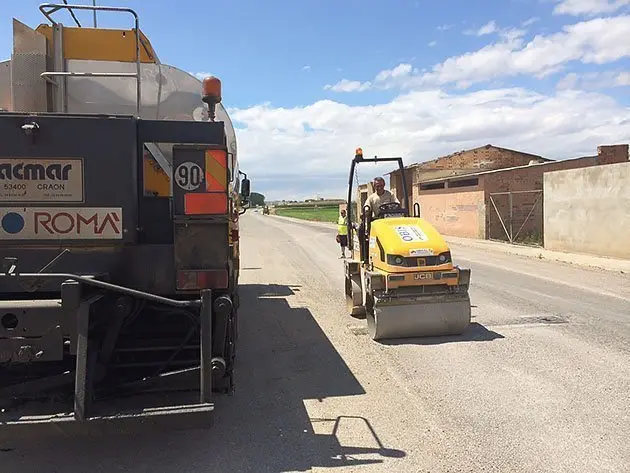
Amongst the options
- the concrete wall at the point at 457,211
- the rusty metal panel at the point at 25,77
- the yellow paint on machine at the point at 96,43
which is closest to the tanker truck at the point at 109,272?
the rusty metal panel at the point at 25,77

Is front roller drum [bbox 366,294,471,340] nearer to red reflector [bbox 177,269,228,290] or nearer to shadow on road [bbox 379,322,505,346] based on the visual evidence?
shadow on road [bbox 379,322,505,346]

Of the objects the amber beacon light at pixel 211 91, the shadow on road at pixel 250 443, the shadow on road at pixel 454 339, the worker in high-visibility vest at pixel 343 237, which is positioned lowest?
the shadow on road at pixel 250 443

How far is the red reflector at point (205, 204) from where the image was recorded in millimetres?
3963

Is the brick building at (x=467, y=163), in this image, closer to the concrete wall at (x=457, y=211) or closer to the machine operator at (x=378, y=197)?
the concrete wall at (x=457, y=211)

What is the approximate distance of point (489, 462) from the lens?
381cm

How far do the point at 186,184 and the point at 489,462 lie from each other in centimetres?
289

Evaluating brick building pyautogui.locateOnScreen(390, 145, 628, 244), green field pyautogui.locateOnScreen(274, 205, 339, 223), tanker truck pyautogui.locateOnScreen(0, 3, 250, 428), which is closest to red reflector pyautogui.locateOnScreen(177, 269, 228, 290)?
tanker truck pyautogui.locateOnScreen(0, 3, 250, 428)

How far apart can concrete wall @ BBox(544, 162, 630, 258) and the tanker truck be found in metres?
15.3

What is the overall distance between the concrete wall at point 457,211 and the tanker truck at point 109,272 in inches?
885

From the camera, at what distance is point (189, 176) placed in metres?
3.96

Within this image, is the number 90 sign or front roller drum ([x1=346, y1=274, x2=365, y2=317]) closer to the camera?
the number 90 sign

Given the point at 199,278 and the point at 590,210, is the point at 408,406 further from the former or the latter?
the point at 590,210

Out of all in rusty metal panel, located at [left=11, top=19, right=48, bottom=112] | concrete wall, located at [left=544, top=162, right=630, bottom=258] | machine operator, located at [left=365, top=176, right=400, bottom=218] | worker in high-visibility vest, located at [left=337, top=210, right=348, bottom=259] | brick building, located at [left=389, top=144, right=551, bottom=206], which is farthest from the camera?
brick building, located at [left=389, top=144, right=551, bottom=206]

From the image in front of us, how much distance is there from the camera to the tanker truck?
3648 mm
